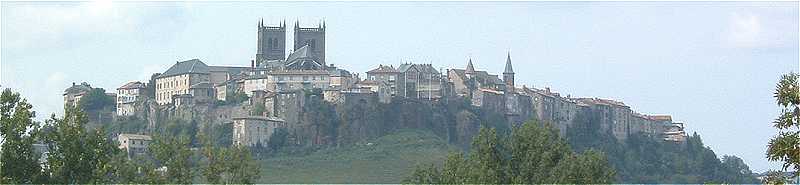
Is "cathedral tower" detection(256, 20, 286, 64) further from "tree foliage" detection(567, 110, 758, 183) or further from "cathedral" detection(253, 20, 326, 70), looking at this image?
"tree foliage" detection(567, 110, 758, 183)

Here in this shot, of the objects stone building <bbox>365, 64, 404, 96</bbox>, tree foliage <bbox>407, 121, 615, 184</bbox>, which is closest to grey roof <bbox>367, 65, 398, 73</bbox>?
stone building <bbox>365, 64, 404, 96</bbox>

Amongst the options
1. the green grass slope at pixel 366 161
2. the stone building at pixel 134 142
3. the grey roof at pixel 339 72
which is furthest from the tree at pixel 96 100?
the green grass slope at pixel 366 161

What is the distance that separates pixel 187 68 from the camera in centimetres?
12075

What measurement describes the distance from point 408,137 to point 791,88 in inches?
3396

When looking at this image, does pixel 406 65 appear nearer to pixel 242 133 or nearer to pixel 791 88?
pixel 242 133

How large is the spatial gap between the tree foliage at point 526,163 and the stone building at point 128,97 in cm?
7639

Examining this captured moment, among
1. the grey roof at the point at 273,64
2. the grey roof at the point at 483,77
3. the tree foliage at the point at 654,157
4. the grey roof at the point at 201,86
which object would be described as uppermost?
the grey roof at the point at 273,64

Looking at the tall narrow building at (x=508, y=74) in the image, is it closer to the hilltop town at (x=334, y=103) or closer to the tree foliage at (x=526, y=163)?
the hilltop town at (x=334, y=103)

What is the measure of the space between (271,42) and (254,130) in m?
29.8

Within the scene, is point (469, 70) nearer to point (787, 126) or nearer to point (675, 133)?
point (675, 133)

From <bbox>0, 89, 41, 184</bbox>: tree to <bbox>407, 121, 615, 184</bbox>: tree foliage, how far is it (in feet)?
35.5

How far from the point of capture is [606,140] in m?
120

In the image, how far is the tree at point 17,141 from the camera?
31.9 meters

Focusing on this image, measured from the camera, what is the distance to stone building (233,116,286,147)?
104 metres
